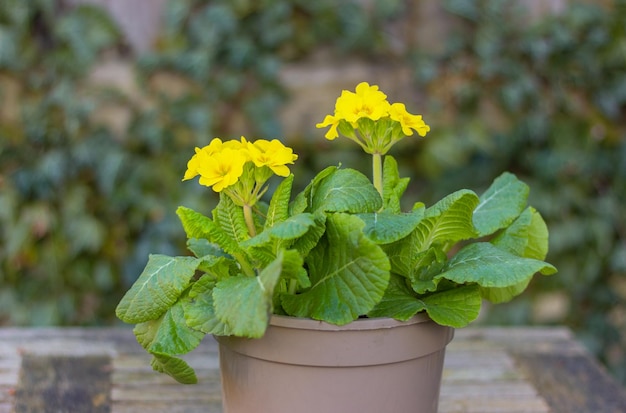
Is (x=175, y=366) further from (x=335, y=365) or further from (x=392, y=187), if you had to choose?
(x=392, y=187)

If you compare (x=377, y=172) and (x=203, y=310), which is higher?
(x=377, y=172)

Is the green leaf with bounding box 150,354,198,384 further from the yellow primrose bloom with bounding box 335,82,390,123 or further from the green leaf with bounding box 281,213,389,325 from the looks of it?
the yellow primrose bloom with bounding box 335,82,390,123

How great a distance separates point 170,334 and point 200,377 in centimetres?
38

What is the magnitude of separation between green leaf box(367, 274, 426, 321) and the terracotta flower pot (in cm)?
1

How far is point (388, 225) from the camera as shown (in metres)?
0.87

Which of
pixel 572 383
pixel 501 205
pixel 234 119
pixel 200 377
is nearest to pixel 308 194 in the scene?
pixel 501 205

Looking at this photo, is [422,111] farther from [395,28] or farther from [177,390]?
[177,390]

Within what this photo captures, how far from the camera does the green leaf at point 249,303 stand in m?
0.79

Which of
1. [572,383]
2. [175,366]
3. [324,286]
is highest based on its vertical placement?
[324,286]

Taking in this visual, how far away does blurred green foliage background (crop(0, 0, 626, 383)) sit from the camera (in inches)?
87.4

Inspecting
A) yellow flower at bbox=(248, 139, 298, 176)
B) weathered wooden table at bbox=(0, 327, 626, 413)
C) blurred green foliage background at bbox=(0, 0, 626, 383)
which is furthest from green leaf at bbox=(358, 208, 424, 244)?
blurred green foliage background at bbox=(0, 0, 626, 383)

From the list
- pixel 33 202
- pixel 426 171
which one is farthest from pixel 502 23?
pixel 33 202

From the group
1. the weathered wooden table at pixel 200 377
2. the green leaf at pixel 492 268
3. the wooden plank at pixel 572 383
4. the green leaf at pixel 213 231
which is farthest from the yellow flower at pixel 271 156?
the wooden plank at pixel 572 383

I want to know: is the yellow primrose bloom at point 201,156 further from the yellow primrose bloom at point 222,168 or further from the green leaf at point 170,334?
the green leaf at point 170,334
